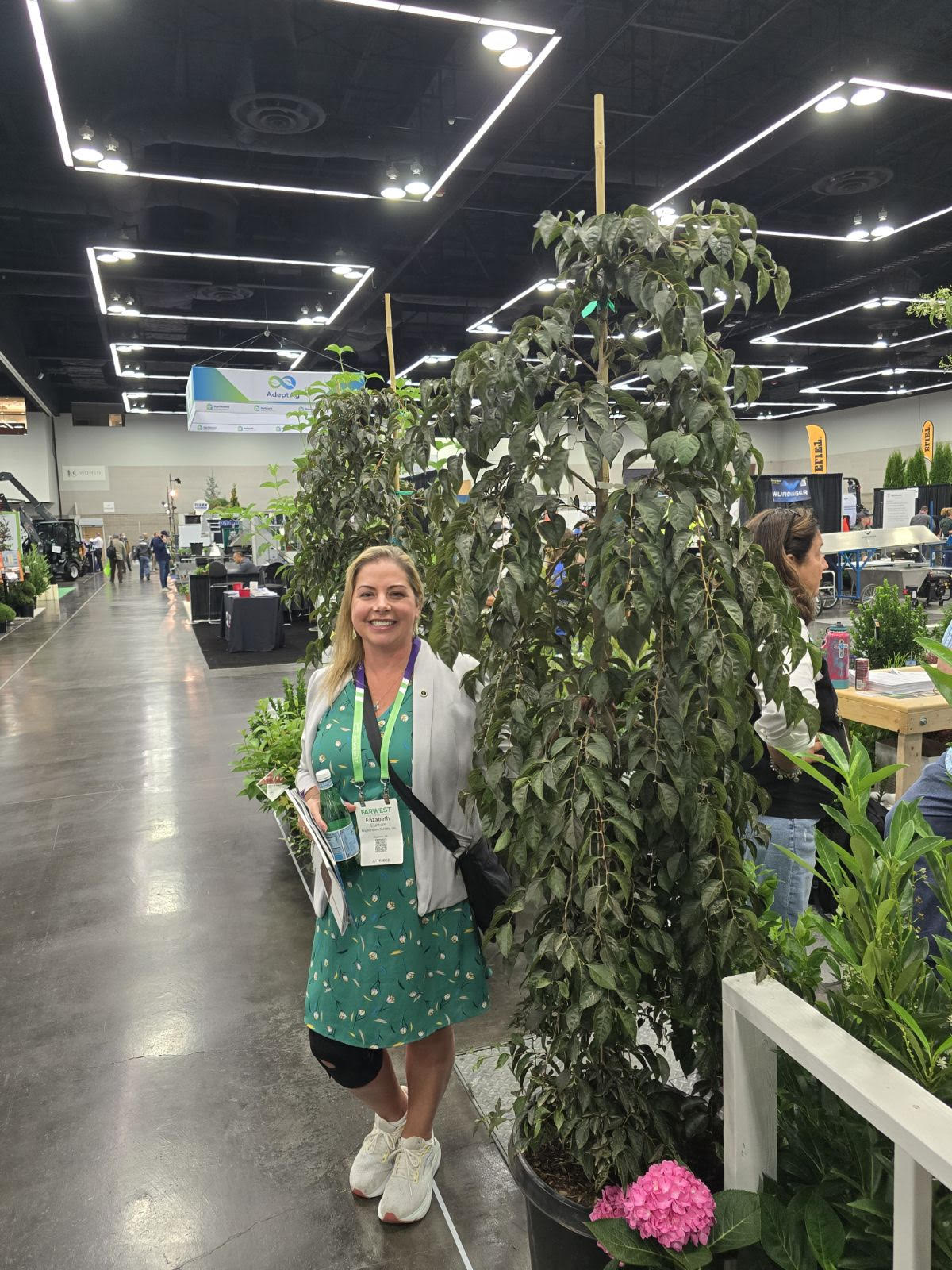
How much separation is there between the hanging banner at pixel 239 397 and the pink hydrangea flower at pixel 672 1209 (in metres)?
12.4

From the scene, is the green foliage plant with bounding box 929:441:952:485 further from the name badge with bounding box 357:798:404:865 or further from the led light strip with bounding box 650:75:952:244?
the name badge with bounding box 357:798:404:865

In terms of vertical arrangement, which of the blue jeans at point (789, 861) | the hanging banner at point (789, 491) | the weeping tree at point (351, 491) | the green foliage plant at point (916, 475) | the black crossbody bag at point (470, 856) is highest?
the green foliage plant at point (916, 475)

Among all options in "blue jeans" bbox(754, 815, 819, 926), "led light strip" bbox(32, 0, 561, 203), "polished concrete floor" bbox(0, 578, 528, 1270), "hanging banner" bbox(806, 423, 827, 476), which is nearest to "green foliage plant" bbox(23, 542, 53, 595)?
"led light strip" bbox(32, 0, 561, 203)

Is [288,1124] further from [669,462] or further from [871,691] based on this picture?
[871,691]

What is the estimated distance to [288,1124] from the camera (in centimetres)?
238

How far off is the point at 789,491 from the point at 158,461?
2017 cm

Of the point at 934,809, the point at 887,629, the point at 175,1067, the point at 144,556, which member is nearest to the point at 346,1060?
the point at 175,1067

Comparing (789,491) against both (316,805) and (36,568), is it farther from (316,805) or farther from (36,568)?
(36,568)

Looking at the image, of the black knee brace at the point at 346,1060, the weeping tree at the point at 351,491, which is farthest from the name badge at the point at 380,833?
the weeping tree at the point at 351,491

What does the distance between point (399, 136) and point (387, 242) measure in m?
3.15

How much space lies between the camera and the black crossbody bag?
5.94ft

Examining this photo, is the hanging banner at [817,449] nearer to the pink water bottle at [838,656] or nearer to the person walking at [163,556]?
the pink water bottle at [838,656]

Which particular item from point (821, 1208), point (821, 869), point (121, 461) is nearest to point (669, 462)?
point (821, 1208)

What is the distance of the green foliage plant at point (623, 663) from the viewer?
134 centimetres
